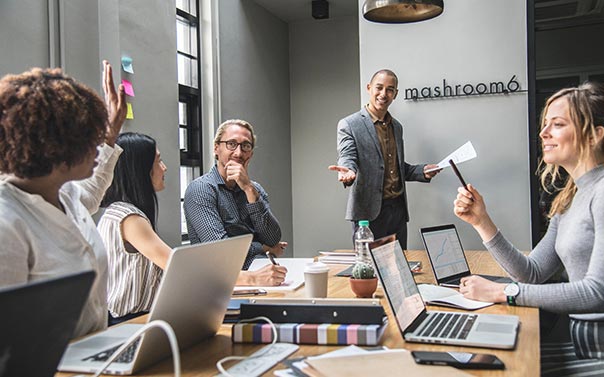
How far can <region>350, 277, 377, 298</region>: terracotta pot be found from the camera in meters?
1.58

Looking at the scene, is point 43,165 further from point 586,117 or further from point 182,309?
point 586,117

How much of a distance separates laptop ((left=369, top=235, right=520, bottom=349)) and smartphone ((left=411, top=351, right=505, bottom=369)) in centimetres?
10

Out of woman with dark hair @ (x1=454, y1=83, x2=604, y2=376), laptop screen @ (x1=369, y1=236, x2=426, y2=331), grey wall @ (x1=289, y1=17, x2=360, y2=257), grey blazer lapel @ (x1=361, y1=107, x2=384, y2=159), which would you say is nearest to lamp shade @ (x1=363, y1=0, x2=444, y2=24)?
grey blazer lapel @ (x1=361, y1=107, x2=384, y2=159)

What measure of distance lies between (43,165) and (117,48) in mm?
2351

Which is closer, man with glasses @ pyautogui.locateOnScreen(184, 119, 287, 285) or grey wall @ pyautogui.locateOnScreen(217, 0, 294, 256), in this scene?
man with glasses @ pyautogui.locateOnScreen(184, 119, 287, 285)

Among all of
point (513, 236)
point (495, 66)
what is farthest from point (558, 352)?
point (495, 66)

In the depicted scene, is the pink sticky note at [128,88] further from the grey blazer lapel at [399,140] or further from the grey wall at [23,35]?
the grey blazer lapel at [399,140]

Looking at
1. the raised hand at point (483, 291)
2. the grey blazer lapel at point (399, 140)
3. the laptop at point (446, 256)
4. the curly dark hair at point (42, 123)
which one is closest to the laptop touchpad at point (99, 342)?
the curly dark hair at point (42, 123)

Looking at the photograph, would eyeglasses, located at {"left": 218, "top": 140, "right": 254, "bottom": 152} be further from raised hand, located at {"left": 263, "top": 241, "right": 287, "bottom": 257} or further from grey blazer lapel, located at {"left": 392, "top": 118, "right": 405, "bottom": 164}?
grey blazer lapel, located at {"left": 392, "top": 118, "right": 405, "bottom": 164}

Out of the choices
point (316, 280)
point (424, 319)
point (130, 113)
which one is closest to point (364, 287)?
point (316, 280)

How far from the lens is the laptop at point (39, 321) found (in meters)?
0.57

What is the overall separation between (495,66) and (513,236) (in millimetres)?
1139

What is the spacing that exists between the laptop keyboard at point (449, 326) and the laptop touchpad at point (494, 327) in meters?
0.02

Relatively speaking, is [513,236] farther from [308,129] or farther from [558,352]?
[308,129]
